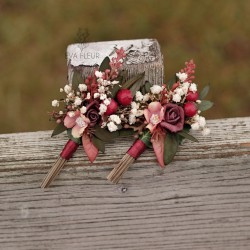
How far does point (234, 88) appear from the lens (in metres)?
3.77

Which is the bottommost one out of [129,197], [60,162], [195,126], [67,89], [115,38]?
[115,38]

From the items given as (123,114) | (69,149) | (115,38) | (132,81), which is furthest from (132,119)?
(115,38)

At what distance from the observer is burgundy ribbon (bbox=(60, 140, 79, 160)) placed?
70.9 inches

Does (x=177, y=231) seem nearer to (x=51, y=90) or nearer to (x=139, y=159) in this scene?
(x=139, y=159)

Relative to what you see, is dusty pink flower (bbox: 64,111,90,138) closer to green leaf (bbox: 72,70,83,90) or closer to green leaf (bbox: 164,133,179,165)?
green leaf (bbox: 72,70,83,90)

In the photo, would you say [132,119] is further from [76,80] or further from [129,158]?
[76,80]

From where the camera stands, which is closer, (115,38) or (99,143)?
(99,143)

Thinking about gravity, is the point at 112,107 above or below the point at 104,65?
below

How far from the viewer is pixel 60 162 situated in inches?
70.6

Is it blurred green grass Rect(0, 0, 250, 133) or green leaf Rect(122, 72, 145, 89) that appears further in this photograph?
blurred green grass Rect(0, 0, 250, 133)

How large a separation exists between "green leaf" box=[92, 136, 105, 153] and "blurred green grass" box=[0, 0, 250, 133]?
1792mm

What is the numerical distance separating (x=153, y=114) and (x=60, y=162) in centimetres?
35

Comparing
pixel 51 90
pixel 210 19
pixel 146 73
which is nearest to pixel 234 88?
pixel 210 19

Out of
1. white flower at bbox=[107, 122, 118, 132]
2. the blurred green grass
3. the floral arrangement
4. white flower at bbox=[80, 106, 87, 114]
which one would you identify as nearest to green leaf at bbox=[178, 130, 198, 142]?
the floral arrangement
